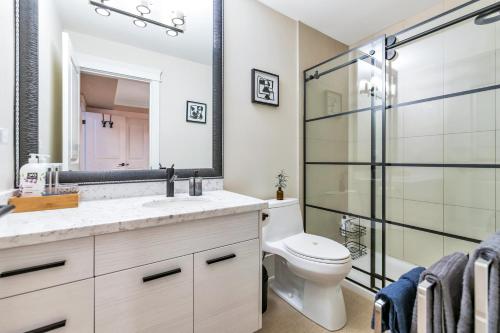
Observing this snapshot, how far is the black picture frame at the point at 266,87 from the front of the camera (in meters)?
1.95

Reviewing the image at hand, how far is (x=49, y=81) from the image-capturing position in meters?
1.27

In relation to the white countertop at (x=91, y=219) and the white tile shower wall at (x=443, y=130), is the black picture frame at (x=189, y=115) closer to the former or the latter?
the white countertop at (x=91, y=219)

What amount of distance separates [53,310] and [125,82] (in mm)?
1204

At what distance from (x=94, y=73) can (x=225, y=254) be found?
1265 millimetres

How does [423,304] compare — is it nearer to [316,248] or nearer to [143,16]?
[316,248]

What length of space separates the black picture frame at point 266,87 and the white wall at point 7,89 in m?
1.42

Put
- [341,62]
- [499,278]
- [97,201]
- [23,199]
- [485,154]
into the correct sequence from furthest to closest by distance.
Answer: [341,62]
[485,154]
[97,201]
[23,199]
[499,278]

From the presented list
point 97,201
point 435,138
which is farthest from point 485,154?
point 97,201

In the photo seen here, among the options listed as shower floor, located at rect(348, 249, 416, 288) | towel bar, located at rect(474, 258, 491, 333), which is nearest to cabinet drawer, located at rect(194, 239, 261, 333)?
towel bar, located at rect(474, 258, 491, 333)

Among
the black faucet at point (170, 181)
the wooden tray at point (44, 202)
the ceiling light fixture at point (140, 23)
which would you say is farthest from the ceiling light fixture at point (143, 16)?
the wooden tray at point (44, 202)

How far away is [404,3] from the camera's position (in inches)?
78.0

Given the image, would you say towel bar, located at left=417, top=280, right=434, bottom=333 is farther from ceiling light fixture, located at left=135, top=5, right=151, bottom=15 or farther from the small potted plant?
ceiling light fixture, located at left=135, top=5, right=151, bottom=15

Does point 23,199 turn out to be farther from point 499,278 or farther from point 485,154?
point 485,154

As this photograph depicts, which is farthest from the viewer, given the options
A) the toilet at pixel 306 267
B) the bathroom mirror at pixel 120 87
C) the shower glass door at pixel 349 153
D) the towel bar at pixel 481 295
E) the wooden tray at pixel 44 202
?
the shower glass door at pixel 349 153
